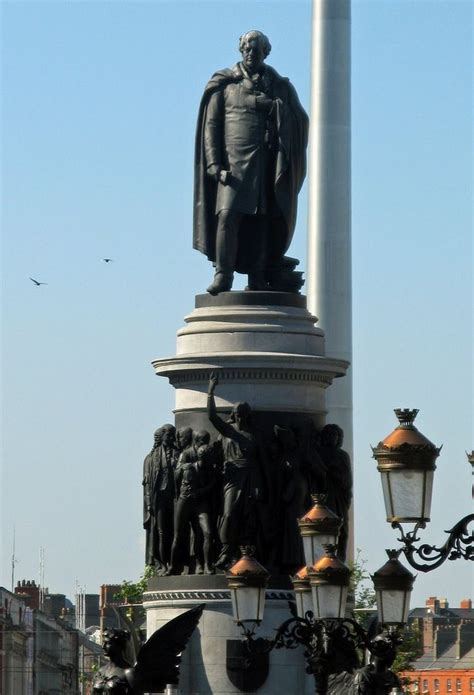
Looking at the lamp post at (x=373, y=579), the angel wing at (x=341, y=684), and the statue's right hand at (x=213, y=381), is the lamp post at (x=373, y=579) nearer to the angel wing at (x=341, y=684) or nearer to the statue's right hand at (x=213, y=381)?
the angel wing at (x=341, y=684)

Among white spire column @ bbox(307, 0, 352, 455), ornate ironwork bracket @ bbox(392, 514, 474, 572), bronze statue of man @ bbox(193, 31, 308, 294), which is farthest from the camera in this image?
white spire column @ bbox(307, 0, 352, 455)

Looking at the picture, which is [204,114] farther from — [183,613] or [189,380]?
[183,613]

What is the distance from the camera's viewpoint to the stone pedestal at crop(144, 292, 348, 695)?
44.6 meters

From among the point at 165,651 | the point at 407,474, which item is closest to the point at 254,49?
the point at 165,651

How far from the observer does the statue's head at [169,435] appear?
45656mm

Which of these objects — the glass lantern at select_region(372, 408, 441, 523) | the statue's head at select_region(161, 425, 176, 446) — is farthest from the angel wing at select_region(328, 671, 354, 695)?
the statue's head at select_region(161, 425, 176, 446)

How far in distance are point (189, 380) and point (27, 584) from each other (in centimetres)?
14866

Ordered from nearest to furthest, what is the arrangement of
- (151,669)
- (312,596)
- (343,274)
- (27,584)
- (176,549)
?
(312,596)
(151,669)
(176,549)
(343,274)
(27,584)

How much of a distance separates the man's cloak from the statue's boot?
55 cm

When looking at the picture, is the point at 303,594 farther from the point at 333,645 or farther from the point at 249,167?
the point at 249,167

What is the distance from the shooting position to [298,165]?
47250 millimetres

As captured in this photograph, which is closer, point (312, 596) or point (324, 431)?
point (312, 596)

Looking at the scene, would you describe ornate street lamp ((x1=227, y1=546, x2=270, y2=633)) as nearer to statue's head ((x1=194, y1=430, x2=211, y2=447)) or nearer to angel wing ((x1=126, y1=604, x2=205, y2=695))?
angel wing ((x1=126, y1=604, x2=205, y2=695))

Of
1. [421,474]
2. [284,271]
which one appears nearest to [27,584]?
[284,271]
